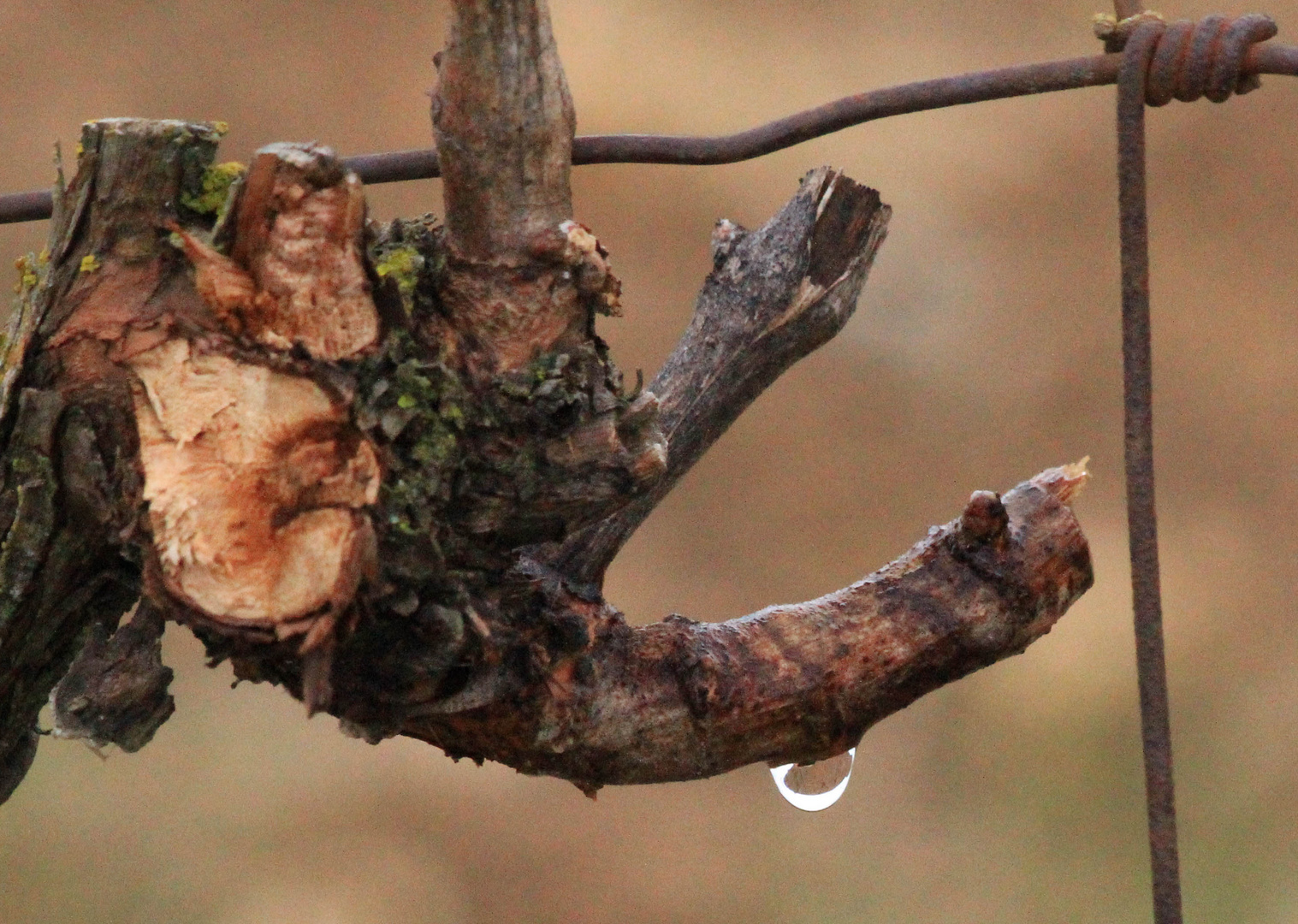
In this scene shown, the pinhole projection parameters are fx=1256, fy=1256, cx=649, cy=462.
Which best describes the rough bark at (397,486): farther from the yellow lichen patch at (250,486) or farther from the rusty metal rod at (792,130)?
the rusty metal rod at (792,130)

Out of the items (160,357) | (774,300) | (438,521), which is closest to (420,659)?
(438,521)

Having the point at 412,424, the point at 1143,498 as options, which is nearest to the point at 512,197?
the point at 412,424

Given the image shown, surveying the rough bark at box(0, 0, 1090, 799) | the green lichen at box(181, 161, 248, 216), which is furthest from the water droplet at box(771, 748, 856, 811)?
the green lichen at box(181, 161, 248, 216)

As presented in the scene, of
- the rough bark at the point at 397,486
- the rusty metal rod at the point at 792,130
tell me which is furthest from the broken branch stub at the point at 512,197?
the rusty metal rod at the point at 792,130

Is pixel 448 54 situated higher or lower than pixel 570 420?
higher

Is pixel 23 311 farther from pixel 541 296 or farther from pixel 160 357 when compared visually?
pixel 541 296

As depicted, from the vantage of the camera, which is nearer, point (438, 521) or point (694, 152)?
point (438, 521)
